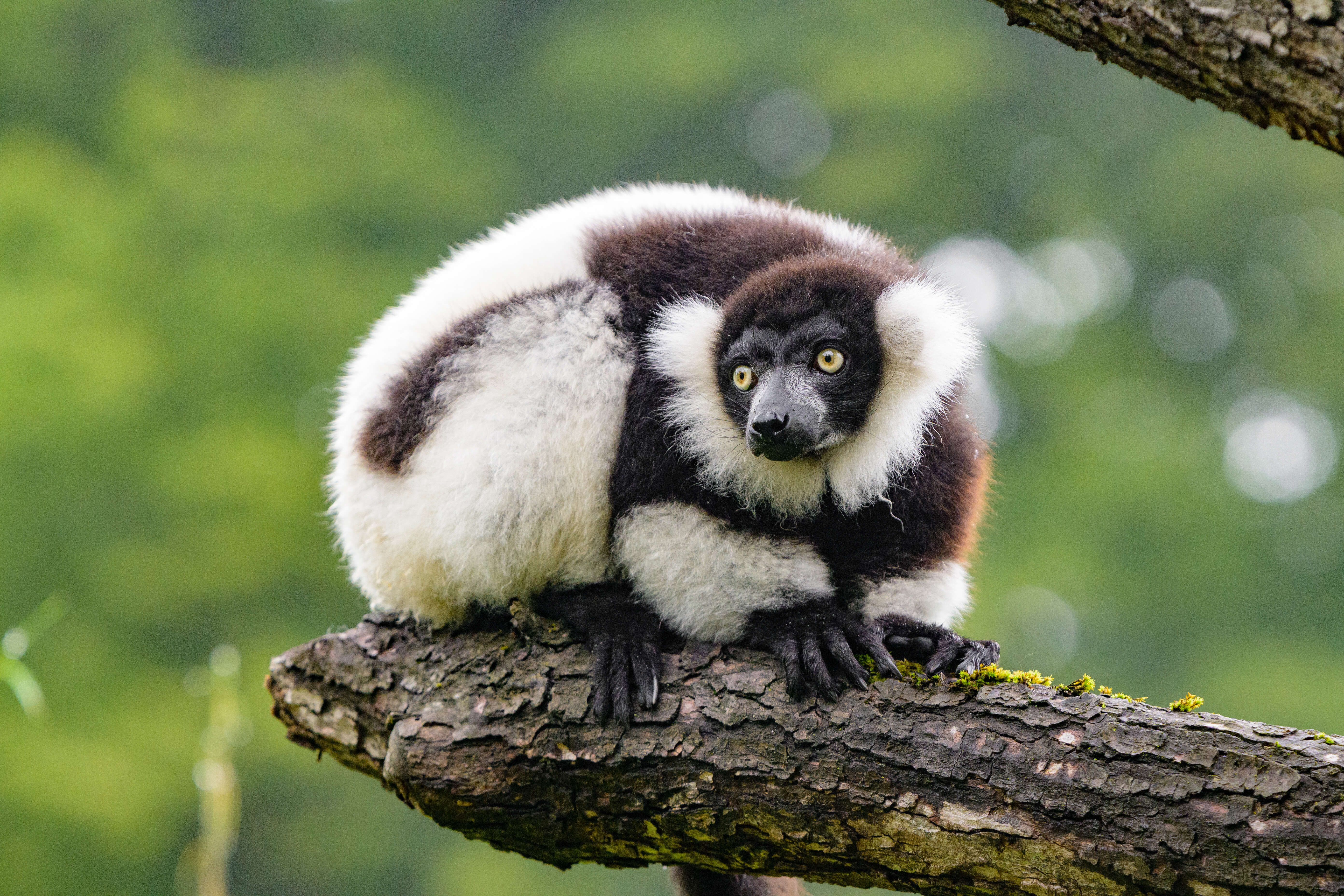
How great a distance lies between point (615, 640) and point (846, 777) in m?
1.13

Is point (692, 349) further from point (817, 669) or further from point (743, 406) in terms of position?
point (817, 669)

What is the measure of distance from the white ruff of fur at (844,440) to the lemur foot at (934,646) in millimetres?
552

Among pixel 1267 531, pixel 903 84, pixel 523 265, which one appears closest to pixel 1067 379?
pixel 1267 531

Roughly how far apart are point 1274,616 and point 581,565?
13.1 meters

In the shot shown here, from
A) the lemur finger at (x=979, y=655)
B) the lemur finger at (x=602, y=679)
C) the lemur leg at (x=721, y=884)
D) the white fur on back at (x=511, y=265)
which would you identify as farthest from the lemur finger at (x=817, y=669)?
the white fur on back at (x=511, y=265)

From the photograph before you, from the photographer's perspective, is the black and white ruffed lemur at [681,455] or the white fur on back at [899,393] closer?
the black and white ruffed lemur at [681,455]

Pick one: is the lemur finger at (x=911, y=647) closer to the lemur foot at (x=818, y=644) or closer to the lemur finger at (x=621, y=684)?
the lemur foot at (x=818, y=644)

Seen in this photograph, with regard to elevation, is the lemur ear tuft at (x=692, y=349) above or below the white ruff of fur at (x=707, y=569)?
above

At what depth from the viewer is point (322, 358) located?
14477 mm

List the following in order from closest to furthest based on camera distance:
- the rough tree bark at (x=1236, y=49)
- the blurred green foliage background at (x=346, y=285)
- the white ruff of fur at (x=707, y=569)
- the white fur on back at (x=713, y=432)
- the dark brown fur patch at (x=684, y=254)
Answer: the rough tree bark at (x=1236, y=49)
the white ruff of fur at (x=707, y=569)
the white fur on back at (x=713, y=432)
the dark brown fur patch at (x=684, y=254)
the blurred green foliage background at (x=346, y=285)

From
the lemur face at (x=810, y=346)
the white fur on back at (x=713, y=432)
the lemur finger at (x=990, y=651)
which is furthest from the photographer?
the white fur on back at (x=713, y=432)

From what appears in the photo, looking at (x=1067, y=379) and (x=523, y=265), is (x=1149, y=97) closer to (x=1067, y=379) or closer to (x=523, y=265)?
(x=1067, y=379)

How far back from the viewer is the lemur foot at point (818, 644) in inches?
169

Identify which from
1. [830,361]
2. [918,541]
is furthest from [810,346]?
[918,541]
